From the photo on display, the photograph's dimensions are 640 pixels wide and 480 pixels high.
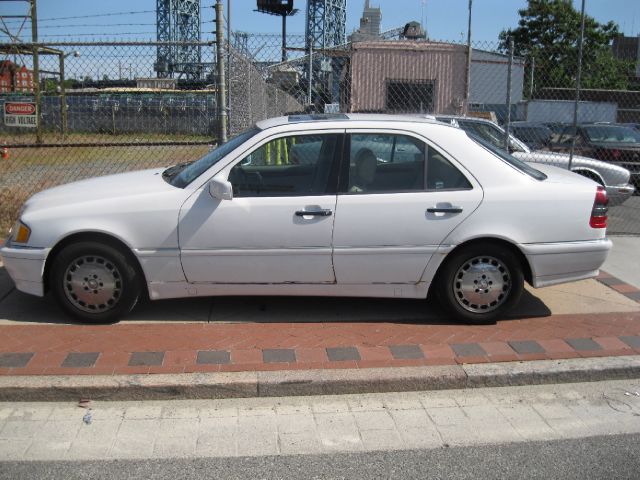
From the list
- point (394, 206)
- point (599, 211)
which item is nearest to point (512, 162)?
point (599, 211)

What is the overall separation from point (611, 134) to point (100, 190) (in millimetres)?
11810

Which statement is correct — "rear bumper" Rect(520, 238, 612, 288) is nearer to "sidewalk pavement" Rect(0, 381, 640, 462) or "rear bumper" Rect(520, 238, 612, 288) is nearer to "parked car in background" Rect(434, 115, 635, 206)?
"sidewalk pavement" Rect(0, 381, 640, 462)

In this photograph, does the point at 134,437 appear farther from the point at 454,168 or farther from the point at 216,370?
the point at 454,168

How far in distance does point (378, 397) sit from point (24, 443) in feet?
7.10

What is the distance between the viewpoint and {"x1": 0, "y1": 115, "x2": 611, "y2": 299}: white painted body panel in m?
4.96

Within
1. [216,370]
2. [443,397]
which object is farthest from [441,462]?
[216,370]

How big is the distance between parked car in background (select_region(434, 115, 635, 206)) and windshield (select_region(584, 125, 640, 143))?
3.10 metres

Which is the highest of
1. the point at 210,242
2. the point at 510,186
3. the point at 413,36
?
the point at 413,36

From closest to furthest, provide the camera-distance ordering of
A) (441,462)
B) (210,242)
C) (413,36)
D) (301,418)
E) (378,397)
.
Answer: (441,462)
(301,418)
(378,397)
(210,242)
(413,36)

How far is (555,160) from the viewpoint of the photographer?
33.0 ft

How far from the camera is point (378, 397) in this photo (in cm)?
430

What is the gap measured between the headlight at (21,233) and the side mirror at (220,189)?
1.47 metres

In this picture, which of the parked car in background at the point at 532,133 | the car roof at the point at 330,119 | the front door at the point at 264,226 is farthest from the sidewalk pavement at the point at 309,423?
the parked car in background at the point at 532,133

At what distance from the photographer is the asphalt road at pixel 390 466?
3.41 metres
